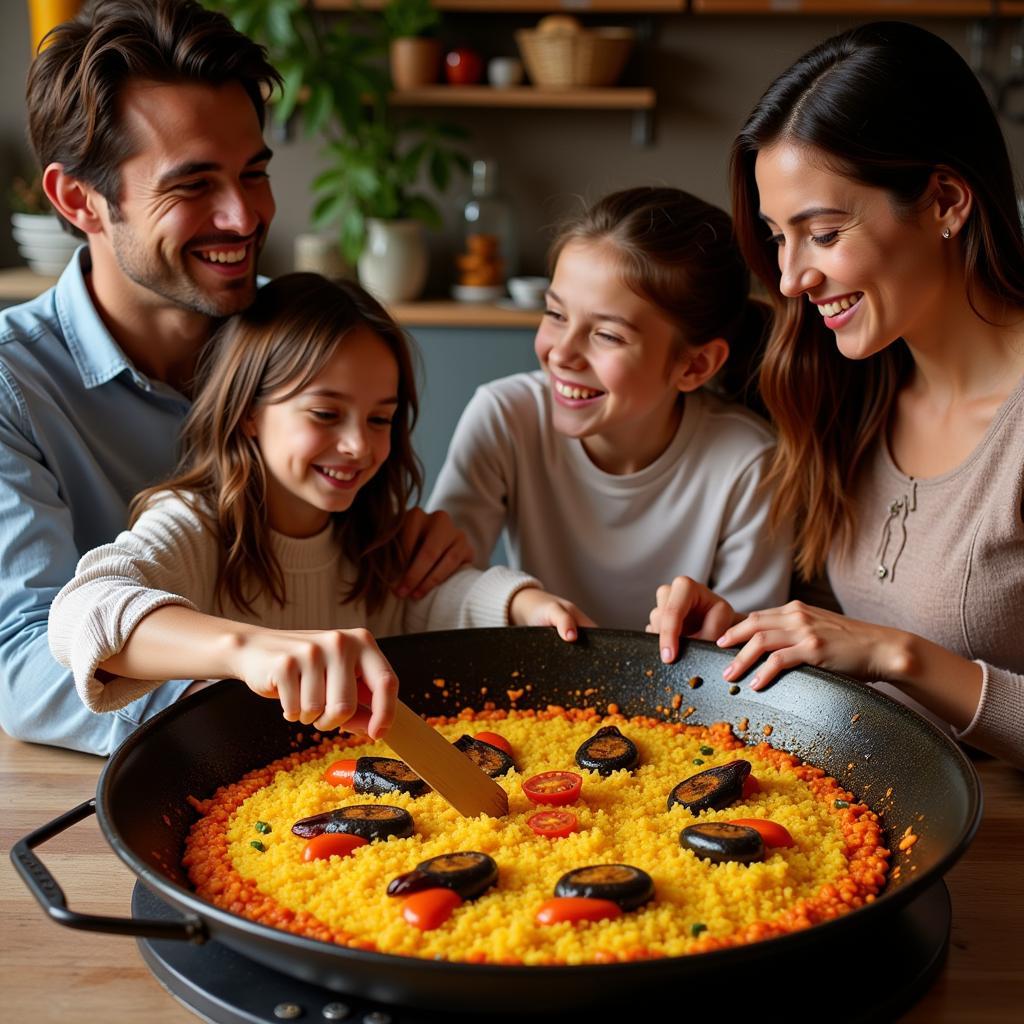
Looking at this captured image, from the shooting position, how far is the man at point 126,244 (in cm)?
177

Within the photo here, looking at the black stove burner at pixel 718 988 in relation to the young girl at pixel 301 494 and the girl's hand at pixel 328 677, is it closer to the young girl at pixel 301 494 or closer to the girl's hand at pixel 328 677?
the girl's hand at pixel 328 677

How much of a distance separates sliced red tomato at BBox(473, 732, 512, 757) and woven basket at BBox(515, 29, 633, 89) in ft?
9.89

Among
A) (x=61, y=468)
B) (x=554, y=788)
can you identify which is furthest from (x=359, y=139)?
(x=554, y=788)

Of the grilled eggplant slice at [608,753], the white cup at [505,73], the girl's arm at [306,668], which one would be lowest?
the grilled eggplant slice at [608,753]

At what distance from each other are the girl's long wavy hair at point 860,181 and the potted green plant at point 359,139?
7.82 feet

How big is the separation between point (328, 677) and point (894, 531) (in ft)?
3.37

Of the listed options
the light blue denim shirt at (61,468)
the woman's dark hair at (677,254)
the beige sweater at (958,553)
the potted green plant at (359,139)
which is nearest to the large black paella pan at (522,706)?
the light blue denim shirt at (61,468)

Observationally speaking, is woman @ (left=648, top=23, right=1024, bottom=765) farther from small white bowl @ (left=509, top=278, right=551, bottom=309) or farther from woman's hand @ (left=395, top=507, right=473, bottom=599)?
small white bowl @ (left=509, top=278, right=551, bottom=309)

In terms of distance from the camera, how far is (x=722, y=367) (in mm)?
2113

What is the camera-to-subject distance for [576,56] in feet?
13.0

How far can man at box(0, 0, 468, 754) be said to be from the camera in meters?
1.77

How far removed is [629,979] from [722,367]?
1422mm

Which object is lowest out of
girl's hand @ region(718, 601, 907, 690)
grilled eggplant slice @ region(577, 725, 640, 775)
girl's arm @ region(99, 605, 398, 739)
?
grilled eggplant slice @ region(577, 725, 640, 775)

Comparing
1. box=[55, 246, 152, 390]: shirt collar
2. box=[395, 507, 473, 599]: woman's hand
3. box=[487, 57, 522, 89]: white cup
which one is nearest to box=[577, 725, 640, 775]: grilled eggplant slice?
box=[395, 507, 473, 599]: woman's hand
